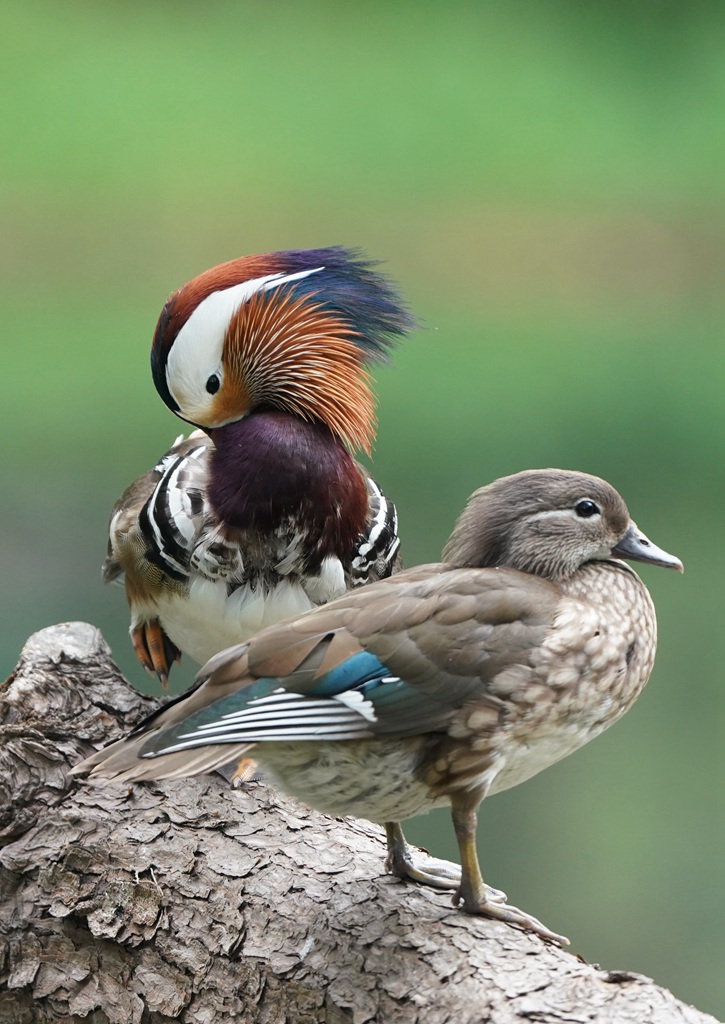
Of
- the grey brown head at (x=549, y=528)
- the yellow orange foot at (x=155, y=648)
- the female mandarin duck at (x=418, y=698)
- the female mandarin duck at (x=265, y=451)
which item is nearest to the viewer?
the female mandarin duck at (x=418, y=698)

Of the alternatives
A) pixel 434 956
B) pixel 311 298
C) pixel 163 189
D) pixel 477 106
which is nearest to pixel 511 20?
pixel 477 106

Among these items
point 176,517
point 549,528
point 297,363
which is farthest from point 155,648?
point 549,528

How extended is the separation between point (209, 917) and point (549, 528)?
1.24 feet

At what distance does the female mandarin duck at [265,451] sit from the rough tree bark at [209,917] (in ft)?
0.42

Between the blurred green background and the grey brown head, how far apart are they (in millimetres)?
1260

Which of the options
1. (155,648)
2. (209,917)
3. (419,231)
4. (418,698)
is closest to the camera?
(418,698)

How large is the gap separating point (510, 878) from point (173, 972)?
1127 mm

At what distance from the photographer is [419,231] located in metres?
2.31

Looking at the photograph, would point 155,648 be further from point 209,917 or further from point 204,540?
point 209,917

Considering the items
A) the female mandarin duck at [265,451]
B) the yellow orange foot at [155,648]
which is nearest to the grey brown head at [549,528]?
the female mandarin duck at [265,451]

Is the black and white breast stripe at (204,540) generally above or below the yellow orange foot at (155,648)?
above

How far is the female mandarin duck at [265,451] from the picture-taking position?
1086 millimetres

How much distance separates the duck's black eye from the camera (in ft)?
2.83

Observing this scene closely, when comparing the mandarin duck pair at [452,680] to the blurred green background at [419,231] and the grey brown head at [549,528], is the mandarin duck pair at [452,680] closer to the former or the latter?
the grey brown head at [549,528]
